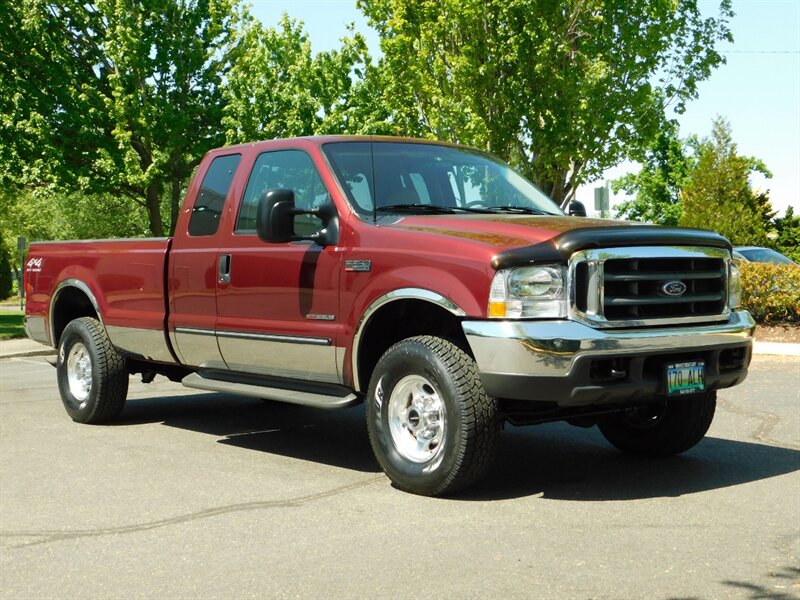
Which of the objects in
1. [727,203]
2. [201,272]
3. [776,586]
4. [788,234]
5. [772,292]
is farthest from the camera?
[788,234]

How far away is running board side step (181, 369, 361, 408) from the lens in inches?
269

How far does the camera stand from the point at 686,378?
6168 mm

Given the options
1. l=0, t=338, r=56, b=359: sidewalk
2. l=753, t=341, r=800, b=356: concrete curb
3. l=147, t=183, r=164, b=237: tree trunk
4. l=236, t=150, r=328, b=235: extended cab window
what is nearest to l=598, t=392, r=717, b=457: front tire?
l=236, t=150, r=328, b=235: extended cab window

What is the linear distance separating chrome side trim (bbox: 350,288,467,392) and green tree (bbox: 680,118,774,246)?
4023 cm

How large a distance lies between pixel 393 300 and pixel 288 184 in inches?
60.4

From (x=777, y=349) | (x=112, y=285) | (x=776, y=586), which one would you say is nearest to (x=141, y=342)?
(x=112, y=285)

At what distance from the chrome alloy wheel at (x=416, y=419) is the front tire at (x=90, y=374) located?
3553 millimetres

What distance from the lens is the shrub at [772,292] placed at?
58.4 ft

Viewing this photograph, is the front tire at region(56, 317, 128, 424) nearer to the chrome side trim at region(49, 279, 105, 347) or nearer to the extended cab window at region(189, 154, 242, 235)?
the chrome side trim at region(49, 279, 105, 347)

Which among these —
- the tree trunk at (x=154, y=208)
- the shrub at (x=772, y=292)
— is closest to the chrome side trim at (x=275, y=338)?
the shrub at (x=772, y=292)

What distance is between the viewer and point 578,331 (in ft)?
19.0

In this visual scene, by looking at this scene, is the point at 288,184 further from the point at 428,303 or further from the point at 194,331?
the point at 428,303

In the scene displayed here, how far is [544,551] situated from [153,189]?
26786mm

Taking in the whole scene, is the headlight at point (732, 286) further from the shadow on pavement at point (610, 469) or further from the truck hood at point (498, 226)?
the shadow on pavement at point (610, 469)
